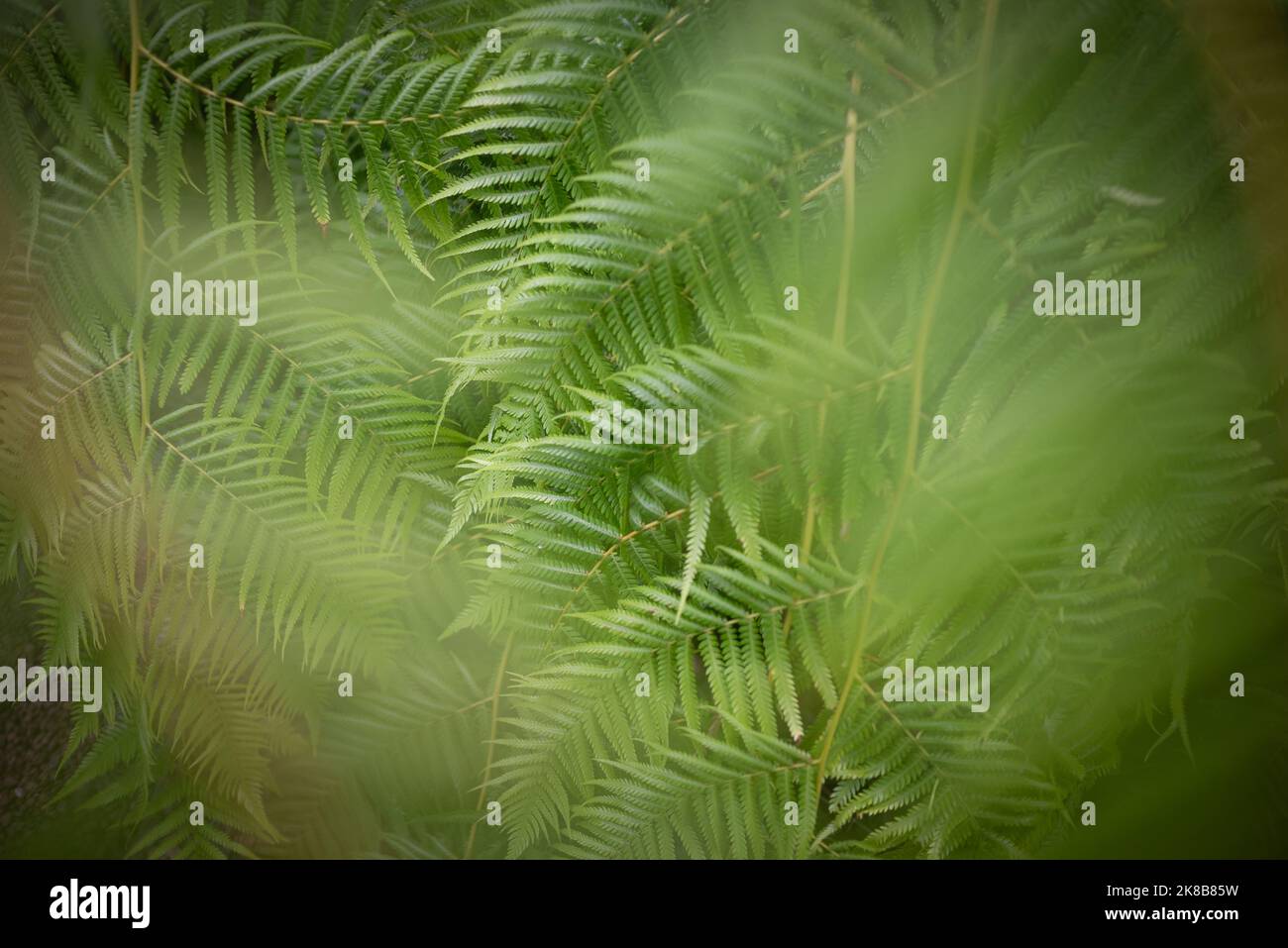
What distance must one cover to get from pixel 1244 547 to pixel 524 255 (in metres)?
0.87

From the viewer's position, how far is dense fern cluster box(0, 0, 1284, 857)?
2.52 feet

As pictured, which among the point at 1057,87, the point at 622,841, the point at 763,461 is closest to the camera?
the point at 1057,87

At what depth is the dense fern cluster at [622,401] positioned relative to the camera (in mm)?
770

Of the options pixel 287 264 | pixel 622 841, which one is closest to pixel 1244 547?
pixel 622 841

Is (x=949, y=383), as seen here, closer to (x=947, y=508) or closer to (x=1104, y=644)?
(x=947, y=508)

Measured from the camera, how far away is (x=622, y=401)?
90 cm

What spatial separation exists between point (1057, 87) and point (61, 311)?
1223mm

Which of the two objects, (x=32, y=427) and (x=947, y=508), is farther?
(x=32, y=427)

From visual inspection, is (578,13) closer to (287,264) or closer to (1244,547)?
(287,264)

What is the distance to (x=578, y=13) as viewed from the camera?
84 centimetres

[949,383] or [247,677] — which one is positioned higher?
[949,383]

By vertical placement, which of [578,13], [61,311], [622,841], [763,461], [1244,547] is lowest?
[622,841]

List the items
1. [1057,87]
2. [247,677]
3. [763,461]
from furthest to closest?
[247,677], [763,461], [1057,87]

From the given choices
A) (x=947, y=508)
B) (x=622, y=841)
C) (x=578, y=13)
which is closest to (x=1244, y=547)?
(x=947, y=508)
